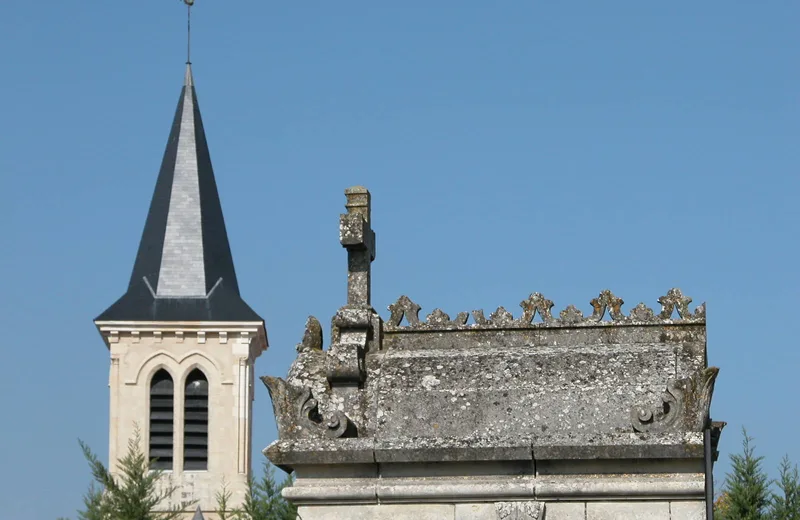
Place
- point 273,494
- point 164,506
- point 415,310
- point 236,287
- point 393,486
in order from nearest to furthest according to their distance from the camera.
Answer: point 393,486, point 415,310, point 273,494, point 164,506, point 236,287

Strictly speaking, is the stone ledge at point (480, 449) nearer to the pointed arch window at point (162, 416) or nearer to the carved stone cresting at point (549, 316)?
the carved stone cresting at point (549, 316)

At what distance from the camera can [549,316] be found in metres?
11.2

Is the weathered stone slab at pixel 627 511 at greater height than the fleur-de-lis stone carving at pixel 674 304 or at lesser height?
lesser

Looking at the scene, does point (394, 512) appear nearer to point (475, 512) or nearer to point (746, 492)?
point (475, 512)

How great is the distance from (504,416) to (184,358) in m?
48.8

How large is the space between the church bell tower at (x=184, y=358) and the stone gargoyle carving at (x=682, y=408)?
1890 inches

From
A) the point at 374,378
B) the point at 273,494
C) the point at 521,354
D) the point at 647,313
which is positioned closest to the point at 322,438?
the point at 374,378

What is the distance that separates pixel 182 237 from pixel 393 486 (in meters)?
49.9

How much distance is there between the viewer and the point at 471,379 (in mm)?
10898

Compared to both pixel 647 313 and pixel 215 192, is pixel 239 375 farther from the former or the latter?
pixel 647 313

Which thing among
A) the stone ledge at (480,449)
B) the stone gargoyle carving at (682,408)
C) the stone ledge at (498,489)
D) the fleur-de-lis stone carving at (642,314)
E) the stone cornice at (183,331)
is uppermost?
the stone cornice at (183,331)

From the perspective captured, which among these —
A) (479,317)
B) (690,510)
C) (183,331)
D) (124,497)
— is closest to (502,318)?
(479,317)

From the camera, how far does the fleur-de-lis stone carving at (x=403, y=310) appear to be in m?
11.3

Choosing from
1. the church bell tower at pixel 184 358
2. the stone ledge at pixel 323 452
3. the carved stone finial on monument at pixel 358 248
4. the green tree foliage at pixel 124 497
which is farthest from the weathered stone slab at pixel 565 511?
the church bell tower at pixel 184 358
